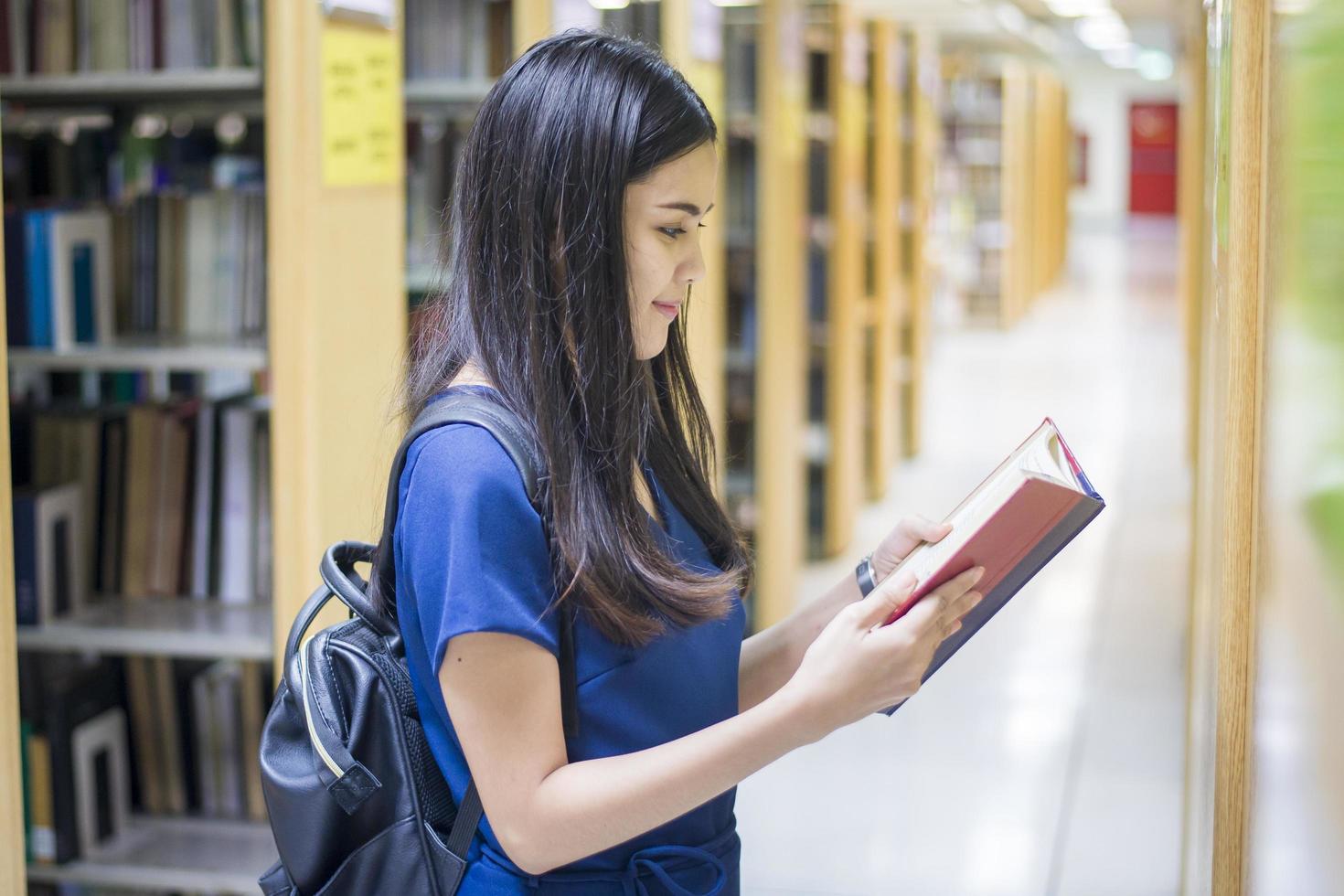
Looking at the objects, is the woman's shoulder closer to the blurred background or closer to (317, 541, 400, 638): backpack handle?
(317, 541, 400, 638): backpack handle

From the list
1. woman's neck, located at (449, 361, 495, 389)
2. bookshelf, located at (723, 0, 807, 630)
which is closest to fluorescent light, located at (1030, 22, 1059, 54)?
bookshelf, located at (723, 0, 807, 630)

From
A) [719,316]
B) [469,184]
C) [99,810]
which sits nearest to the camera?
[469,184]

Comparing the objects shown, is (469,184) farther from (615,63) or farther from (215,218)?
(215,218)

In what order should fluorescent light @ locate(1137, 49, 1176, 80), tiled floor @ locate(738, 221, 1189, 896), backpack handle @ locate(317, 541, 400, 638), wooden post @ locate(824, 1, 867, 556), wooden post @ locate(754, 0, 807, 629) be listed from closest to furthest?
backpack handle @ locate(317, 541, 400, 638), tiled floor @ locate(738, 221, 1189, 896), wooden post @ locate(754, 0, 807, 629), wooden post @ locate(824, 1, 867, 556), fluorescent light @ locate(1137, 49, 1176, 80)

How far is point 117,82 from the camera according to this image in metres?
2.80

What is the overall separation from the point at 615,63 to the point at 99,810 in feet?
7.58

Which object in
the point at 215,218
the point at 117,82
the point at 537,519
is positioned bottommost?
the point at 537,519

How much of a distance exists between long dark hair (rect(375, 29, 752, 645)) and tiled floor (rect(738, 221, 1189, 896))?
2194mm

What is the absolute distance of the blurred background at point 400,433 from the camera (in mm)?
1151

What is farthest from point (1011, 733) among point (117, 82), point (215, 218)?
point (117, 82)

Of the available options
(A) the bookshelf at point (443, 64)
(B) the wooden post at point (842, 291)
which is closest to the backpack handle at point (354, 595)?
(A) the bookshelf at point (443, 64)

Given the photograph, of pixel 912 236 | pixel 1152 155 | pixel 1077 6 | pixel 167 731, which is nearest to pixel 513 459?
pixel 167 731

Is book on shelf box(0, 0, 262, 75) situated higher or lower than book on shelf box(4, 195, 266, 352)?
higher

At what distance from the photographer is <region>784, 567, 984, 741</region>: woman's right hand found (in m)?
1.15
